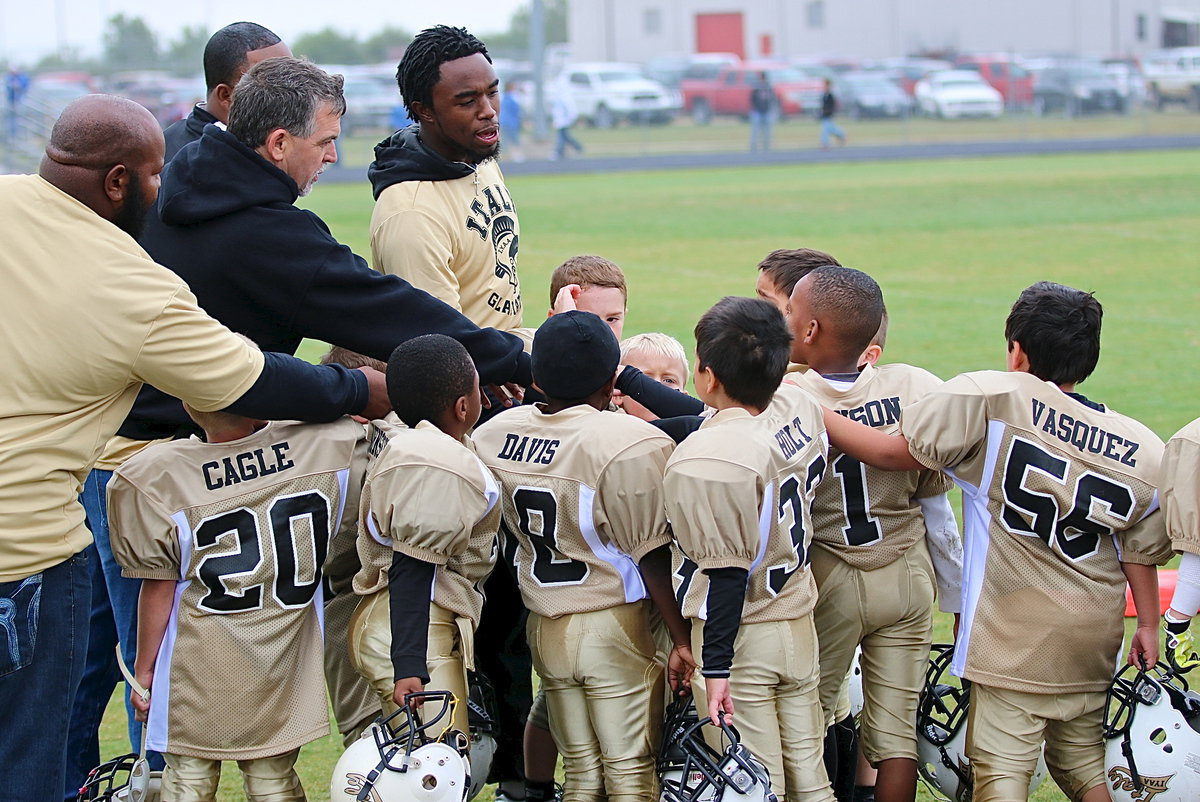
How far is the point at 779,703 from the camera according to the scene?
11.5 feet

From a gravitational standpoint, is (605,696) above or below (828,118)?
below

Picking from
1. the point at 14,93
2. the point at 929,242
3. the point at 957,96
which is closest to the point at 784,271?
the point at 929,242

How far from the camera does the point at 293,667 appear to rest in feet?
11.8

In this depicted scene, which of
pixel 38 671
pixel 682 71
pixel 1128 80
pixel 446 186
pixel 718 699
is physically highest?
pixel 682 71

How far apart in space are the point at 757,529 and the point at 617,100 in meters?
40.7

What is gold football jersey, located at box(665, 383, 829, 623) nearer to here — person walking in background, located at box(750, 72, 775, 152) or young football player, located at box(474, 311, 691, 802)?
young football player, located at box(474, 311, 691, 802)

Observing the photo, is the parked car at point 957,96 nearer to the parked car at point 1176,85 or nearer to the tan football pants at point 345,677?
the parked car at point 1176,85

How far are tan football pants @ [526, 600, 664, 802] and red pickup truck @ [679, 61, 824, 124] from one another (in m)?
39.8

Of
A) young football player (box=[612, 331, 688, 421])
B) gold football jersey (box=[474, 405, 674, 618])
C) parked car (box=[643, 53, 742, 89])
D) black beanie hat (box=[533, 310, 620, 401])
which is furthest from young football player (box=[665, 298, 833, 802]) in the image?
parked car (box=[643, 53, 742, 89])

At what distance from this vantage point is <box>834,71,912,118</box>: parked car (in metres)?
41.1

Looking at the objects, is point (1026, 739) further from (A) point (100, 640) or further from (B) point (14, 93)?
A: (B) point (14, 93)

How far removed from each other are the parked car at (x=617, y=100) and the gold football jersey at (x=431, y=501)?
39717mm

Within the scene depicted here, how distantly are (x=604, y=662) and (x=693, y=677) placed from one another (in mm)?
227

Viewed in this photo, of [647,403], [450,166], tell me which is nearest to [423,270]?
[450,166]
